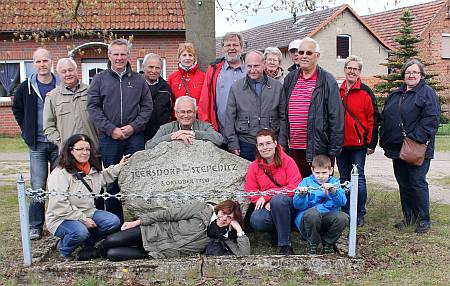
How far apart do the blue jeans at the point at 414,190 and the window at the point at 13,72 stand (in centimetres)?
1550

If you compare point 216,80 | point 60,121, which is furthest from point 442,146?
point 60,121

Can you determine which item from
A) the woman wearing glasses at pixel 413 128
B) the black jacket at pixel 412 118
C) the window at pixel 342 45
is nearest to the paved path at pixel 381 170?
the woman wearing glasses at pixel 413 128

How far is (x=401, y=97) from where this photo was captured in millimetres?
6715

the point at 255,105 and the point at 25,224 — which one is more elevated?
the point at 255,105

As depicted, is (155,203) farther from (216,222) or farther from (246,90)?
(246,90)

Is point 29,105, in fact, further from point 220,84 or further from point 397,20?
point 397,20

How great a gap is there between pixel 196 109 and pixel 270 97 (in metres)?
0.80

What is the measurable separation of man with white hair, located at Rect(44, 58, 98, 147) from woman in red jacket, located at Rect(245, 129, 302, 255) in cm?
195

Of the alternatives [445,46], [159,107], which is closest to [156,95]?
[159,107]

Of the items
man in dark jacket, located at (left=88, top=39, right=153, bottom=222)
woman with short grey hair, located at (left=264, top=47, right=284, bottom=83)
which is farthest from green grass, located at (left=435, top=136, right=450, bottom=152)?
man in dark jacket, located at (left=88, top=39, right=153, bottom=222)

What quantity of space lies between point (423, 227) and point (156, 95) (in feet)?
11.5

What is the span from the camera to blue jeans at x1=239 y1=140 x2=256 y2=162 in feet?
20.9

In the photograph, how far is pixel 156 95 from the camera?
666 centimetres

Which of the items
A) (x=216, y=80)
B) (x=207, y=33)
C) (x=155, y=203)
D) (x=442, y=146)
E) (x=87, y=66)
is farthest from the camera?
(x=87, y=66)
